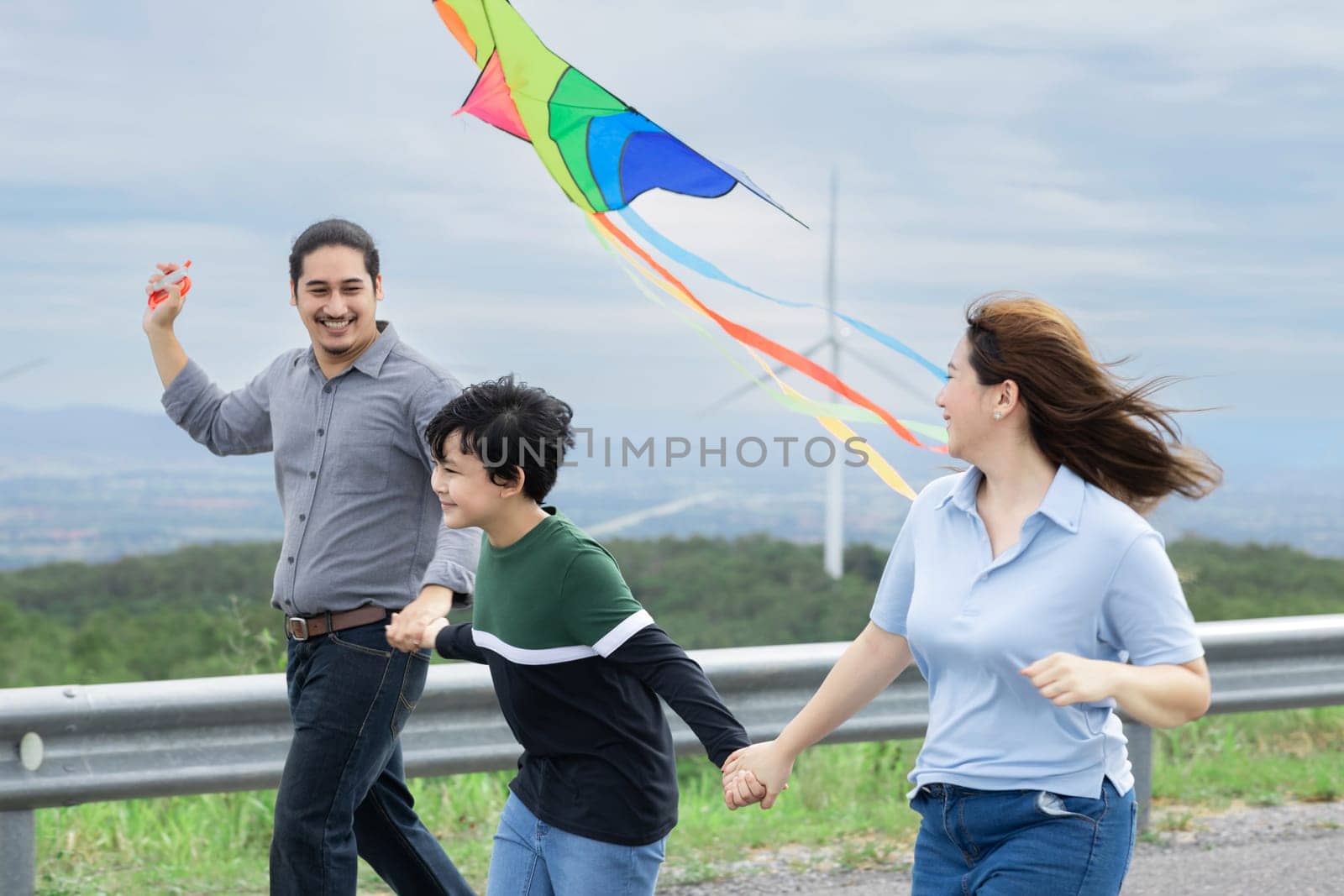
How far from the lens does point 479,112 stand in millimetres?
3168

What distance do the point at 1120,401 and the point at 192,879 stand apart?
3258 millimetres

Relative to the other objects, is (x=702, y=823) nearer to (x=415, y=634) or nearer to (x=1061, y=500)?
(x=415, y=634)

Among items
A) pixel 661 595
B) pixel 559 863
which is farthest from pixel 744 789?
pixel 661 595

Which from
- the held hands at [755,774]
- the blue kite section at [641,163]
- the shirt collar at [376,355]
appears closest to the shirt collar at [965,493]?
the held hands at [755,774]

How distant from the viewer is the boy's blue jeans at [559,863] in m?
2.77

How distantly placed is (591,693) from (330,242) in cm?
137

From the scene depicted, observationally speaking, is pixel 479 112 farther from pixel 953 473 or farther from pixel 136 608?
pixel 136 608

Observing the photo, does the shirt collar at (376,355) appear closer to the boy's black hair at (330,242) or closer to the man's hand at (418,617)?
the boy's black hair at (330,242)

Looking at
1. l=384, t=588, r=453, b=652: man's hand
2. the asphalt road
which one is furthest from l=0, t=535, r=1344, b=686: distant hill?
l=384, t=588, r=453, b=652: man's hand

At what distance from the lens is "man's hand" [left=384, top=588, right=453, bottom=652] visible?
326cm

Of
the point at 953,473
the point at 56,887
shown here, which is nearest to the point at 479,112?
the point at 953,473

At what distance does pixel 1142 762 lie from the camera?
531cm

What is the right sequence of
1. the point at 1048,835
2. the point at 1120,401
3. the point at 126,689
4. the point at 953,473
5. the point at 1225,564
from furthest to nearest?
the point at 1225,564
the point at 126,689
the point at 953,473
the point at 1120,401
the point at 1048,835

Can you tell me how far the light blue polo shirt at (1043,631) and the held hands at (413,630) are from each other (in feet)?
3.65
